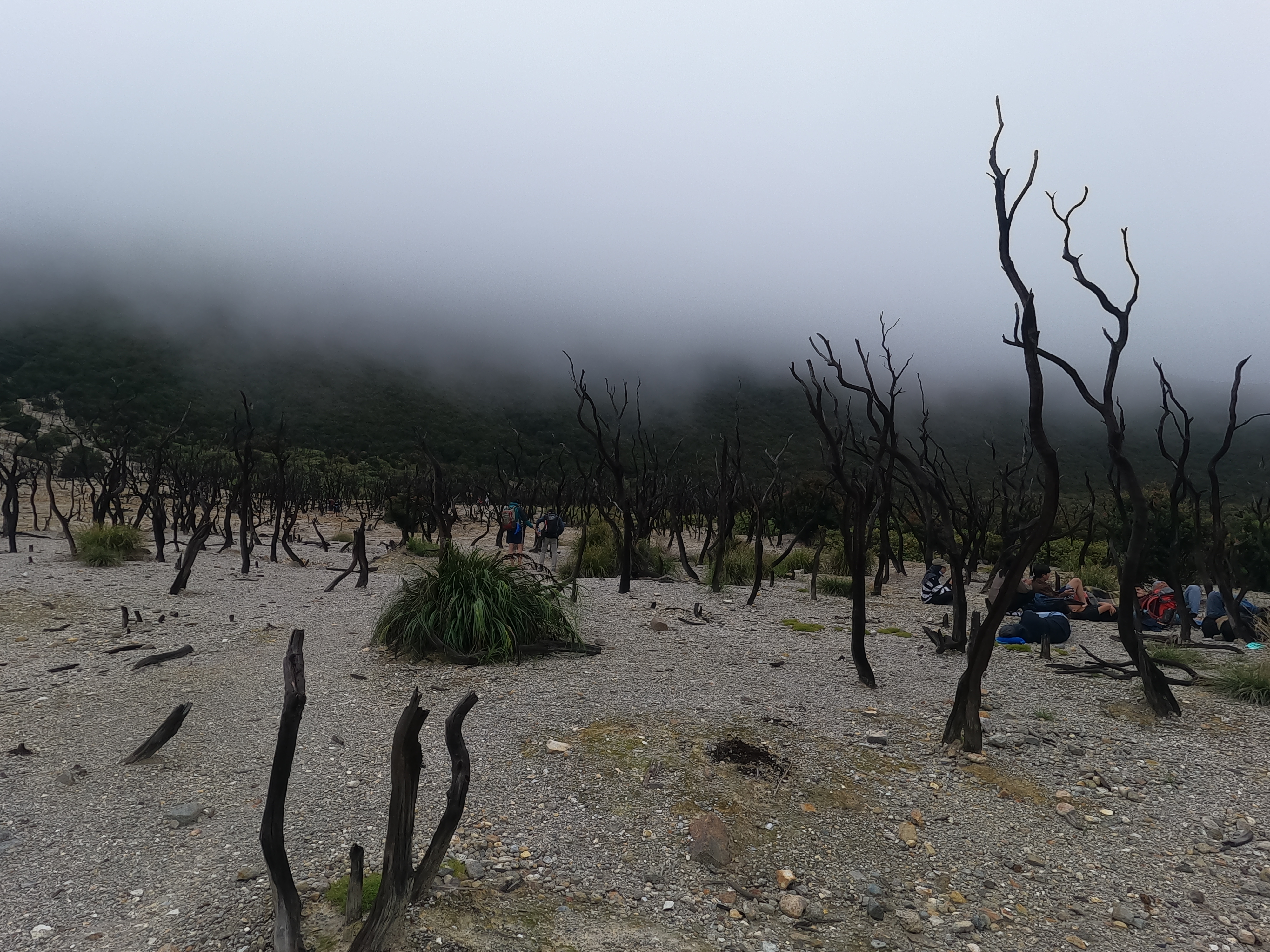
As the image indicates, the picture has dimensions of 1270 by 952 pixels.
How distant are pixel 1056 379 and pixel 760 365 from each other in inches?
1948

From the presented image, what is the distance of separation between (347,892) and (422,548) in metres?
14.3

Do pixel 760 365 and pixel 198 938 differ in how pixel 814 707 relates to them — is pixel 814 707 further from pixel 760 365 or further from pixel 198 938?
pixel 760 365

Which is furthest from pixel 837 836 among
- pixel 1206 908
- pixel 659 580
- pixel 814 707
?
pixel 659 580

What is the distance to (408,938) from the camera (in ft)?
9.10

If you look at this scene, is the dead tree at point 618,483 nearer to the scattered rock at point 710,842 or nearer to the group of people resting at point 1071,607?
the group of people resting at point 1071,607

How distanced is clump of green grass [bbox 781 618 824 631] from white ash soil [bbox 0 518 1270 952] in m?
1.79

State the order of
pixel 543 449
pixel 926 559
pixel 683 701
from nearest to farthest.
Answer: pixel 683 701 → pixel 926 559 → pixel 543 449

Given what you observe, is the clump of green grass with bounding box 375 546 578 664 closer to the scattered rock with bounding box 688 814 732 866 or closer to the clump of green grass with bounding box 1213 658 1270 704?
the scattered rock with bounding box 688 814 732 866

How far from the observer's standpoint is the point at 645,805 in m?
3.97

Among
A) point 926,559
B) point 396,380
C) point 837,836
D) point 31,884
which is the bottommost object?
point 31,884

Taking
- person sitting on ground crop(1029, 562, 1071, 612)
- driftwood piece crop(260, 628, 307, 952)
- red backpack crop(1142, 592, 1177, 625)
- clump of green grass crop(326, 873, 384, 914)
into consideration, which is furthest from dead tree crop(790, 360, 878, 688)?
driftwood piece crop(260, 628, 307, 952)

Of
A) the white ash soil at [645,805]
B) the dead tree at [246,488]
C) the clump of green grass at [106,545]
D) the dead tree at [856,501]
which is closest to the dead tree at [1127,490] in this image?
the white ash soil at [645,805]

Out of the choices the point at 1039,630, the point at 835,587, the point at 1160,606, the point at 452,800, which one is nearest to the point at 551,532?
the point at 835,587

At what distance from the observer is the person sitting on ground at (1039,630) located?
8.52 m
